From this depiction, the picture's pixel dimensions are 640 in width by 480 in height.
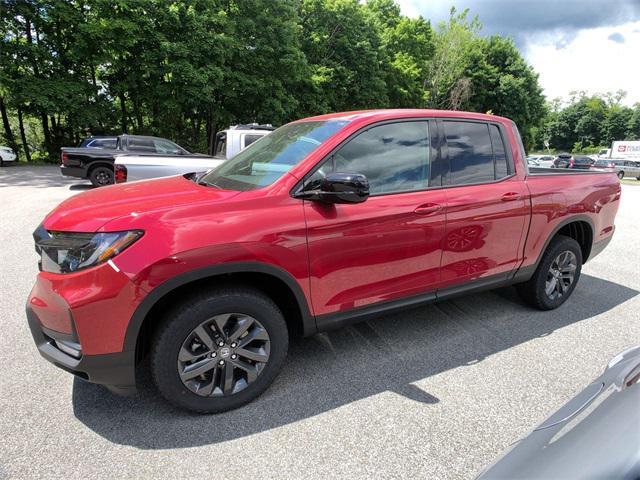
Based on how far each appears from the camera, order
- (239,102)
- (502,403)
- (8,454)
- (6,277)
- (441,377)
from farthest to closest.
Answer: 1. (239,102)
2. (6,277)
3. (441,377)
4. (502,403)
5. (8,454)

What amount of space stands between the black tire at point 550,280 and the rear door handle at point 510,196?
0.82 metres

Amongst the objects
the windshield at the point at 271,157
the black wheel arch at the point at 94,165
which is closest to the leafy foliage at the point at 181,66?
the black wheel arch at the point at 94,165

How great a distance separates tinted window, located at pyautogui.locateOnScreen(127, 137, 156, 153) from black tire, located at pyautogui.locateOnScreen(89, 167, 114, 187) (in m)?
0.95

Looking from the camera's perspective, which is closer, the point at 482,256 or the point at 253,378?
the point at 253,378

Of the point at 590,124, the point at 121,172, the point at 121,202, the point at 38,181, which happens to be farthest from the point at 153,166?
the point at 590,124

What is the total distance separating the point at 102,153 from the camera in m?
11.6

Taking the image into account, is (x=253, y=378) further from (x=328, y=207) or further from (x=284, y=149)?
(x=284, y=149)

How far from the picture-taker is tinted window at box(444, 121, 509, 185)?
316cm

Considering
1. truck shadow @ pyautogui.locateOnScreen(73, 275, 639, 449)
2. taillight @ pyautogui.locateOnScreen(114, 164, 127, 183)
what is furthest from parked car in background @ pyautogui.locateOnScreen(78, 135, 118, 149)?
truck shadow @ pyautogui.locateOnScreen(73, 275, 639, 449)

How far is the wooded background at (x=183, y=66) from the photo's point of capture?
1878 cm

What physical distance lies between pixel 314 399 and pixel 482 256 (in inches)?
70.1

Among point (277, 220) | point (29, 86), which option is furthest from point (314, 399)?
point (29, 86)

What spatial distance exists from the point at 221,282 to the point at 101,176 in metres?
11.4

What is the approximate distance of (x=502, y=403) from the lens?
2.59 m
